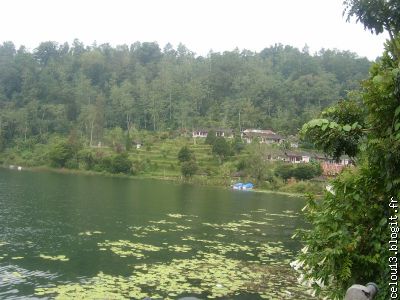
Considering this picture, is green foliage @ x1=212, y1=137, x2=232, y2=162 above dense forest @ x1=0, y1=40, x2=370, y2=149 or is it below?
below

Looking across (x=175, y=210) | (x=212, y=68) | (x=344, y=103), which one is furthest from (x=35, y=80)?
(x=344, y=103)

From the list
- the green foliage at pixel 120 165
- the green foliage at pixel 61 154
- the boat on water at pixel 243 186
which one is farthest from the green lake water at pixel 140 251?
the green foliage at pixel 61 154

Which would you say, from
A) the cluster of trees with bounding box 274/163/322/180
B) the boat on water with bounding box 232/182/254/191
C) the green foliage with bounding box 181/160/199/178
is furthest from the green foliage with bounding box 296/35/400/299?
the green foliage with bounding box 181/160/199/178

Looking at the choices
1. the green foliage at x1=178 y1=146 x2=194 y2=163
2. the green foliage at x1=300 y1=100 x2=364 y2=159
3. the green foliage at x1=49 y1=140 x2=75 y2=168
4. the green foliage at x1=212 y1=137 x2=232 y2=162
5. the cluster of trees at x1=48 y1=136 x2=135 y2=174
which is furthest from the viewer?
the green foliage at x1=49 y1=140 x2=75 y2=168

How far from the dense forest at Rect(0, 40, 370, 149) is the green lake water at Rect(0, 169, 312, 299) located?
192 feet

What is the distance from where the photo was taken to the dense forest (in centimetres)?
9756

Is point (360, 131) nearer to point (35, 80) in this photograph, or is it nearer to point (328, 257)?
point (328, 257)

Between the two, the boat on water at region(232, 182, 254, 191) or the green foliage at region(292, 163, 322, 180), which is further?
the green foliage at region(292, 163, 322, 180)

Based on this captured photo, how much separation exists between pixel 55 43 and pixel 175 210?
14486cm

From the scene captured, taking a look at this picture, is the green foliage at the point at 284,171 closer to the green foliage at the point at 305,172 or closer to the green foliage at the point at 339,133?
the green foliage at the point at 305,172

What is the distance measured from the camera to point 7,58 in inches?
5827

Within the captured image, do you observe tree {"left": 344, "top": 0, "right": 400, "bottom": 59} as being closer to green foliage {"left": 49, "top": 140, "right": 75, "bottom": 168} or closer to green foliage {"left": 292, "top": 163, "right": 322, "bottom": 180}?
green foliage {"left": 292, "top": 163, "right": 322, "bottom": 180}

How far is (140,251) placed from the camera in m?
17.8

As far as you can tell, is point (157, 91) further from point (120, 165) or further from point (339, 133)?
point (339, 133)
